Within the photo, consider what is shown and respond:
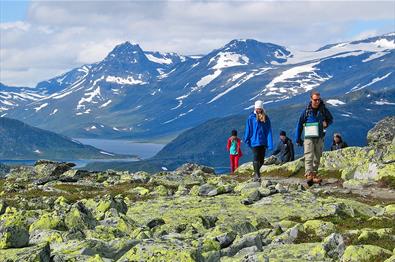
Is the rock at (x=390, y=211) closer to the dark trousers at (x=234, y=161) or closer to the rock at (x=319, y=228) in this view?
the rock at (x=319, y=228)

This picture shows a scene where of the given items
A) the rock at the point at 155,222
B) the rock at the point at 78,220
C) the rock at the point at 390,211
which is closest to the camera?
the rock at the point at 78,220

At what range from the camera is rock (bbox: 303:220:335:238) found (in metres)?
16.1

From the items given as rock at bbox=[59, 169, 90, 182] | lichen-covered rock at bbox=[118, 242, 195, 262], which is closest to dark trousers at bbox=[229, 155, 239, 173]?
rock at bbox=[59, 169, 90, 182]

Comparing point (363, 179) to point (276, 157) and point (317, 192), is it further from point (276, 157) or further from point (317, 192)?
point (276, 157)

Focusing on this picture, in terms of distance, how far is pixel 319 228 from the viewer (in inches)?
642

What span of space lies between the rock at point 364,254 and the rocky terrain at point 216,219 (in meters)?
0.02

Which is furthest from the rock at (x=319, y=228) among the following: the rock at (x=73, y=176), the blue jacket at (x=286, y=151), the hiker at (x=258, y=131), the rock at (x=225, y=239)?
the rock at (x=73, y=176)

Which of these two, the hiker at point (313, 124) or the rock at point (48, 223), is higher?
the hiker at point (313, 124)

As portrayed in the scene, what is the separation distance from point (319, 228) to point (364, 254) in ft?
13.9

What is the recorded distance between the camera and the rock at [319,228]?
16.1 metres

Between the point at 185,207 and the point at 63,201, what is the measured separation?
6.82 meters

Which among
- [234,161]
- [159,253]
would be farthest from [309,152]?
[159,253]

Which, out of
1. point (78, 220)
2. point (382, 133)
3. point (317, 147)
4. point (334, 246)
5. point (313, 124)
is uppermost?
point (313, 124)

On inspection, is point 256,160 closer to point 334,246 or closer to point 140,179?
point 140,179
